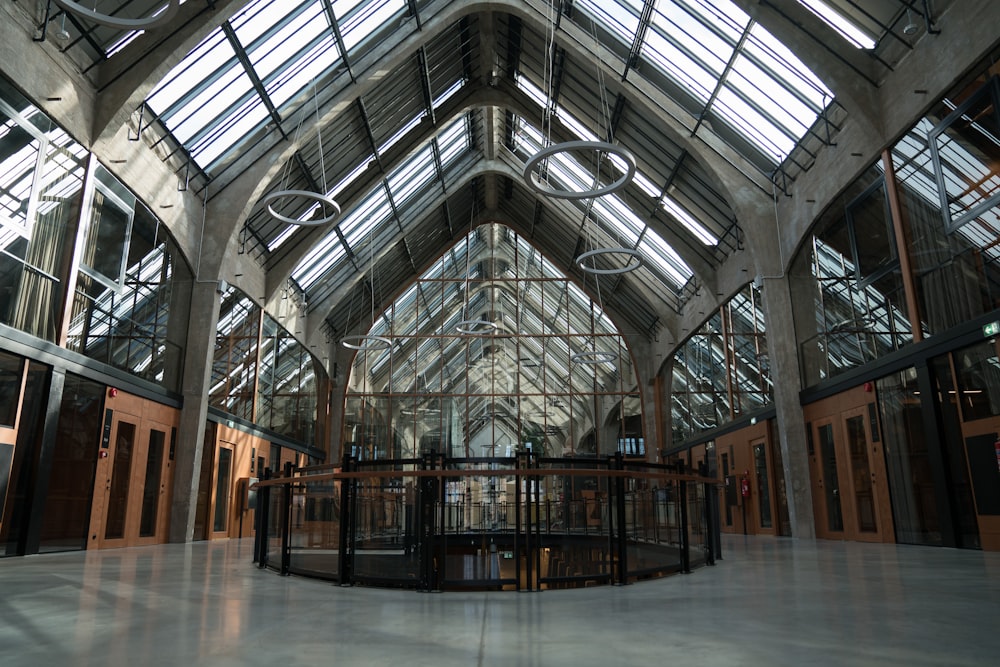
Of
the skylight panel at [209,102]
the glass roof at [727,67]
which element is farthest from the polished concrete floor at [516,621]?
the glass roof at [727,67]

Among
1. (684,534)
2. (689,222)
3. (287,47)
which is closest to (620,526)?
(684,534)

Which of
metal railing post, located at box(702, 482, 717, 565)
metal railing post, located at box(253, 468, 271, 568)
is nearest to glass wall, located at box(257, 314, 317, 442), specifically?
metal railing post, located at box(253, 468, 271, 568)

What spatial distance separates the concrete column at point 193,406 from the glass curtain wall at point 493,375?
15.3 metres

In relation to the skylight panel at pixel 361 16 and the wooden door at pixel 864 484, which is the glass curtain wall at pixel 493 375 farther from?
the wooden door at pixel 864 484

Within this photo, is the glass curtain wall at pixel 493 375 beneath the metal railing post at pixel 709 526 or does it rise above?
above

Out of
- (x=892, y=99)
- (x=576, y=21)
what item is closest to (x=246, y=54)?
(x=576, y=21)

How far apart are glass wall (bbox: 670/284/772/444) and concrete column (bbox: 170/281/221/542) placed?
18517 millimetres

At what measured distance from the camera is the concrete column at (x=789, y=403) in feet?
68.9

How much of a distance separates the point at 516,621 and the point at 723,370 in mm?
24731

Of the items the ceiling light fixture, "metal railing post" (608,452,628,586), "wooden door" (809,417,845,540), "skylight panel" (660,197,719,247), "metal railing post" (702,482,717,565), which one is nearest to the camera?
"metal railing post" (608,452,628,586)

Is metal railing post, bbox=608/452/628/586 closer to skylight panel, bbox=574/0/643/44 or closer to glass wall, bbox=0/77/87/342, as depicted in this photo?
glass wall, bbox=0/77/87/342

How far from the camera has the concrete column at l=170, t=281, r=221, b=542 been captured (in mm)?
21484

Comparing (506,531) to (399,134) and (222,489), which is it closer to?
(222,489)

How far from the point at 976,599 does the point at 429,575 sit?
5.73 m
